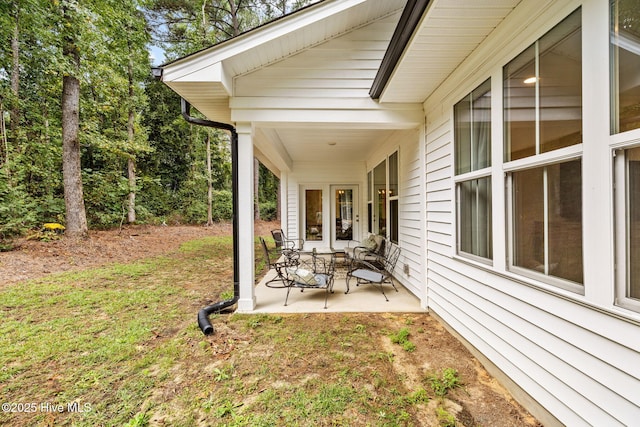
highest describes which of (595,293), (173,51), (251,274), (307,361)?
(173,51)

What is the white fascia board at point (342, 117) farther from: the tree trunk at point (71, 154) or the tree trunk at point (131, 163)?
the tree trunk at point (131, 163)

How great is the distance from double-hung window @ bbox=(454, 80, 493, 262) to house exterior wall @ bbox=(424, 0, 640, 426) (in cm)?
12

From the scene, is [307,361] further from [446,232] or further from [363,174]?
[363,174]

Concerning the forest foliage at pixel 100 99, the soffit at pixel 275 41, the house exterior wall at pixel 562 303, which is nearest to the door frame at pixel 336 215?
the soffit at pixel 275 41

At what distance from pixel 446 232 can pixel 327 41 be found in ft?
10.2

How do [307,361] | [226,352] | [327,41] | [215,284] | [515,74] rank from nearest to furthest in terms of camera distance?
[515,74] → [307,361] → [226,352] → [327,41] → [215,284]

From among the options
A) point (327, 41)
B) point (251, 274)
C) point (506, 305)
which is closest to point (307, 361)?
point (251, 274)

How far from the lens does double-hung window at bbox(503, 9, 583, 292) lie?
1574mm

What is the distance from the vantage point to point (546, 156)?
1.75 meters

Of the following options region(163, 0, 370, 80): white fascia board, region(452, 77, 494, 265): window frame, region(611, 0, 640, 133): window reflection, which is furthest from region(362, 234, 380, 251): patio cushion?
region(611, 0, 640, 133): window reflection

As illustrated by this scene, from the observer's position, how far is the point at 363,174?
829cm

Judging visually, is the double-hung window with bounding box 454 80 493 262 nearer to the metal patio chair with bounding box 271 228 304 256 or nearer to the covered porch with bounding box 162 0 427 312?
the covered porch with bounding box 162 0 427 312

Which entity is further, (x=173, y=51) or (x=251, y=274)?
(x=173, y=51)

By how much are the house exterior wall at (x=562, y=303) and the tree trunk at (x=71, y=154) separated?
9.85 metres
